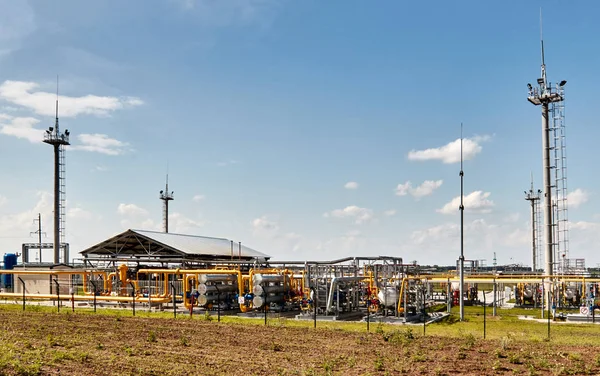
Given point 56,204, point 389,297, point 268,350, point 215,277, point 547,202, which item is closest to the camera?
point 268,350

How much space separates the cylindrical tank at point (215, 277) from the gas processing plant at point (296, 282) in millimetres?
58

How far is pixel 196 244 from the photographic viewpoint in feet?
167

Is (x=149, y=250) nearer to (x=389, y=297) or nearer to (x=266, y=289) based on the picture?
(x=266, y=289)

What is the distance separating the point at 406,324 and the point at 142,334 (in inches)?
493

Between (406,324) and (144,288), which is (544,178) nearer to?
(406,324)

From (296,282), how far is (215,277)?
5356 millimetres

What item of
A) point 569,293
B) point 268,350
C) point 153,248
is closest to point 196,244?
point 153,248

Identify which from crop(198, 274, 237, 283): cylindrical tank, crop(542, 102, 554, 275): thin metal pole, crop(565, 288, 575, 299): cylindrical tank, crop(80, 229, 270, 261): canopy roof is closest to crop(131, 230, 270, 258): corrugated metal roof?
crop(80, 229, 270, 261): canopy roof

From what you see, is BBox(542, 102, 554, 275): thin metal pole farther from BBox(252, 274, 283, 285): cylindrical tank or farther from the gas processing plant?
BBox(252, 274, 283, 285): cylindrical tank

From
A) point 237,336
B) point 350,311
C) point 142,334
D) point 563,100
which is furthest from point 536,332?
point 563,100

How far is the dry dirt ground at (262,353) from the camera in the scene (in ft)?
47.8

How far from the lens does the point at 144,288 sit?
41.0m

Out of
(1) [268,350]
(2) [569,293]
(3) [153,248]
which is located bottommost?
(2) [569,293]

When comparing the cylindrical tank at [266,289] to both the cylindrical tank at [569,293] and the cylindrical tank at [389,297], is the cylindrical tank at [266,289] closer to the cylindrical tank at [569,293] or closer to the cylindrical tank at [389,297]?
the cylindrical tank at [389,297]
